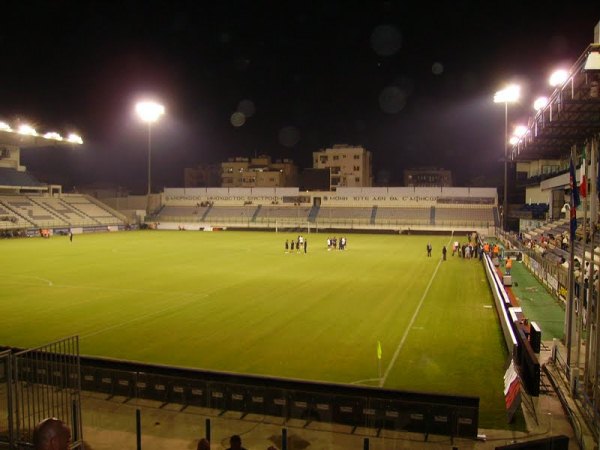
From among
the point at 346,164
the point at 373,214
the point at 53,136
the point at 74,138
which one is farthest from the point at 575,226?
the point at 346,164

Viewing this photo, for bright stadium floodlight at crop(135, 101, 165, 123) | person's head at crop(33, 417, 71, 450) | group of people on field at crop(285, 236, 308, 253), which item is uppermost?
bright stadium floodlight at crop(135, 101, 165, 123)

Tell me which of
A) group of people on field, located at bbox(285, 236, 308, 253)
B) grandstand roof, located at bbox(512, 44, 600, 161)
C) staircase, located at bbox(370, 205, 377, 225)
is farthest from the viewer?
staircase, located at bbox(370, 205, 377, 225)

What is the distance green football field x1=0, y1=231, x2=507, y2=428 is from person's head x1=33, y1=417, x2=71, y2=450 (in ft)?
26.5

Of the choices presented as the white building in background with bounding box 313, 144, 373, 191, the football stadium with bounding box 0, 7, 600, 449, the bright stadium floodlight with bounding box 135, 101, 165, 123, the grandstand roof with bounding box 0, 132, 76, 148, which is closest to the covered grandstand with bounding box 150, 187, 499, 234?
the bright stadium floodlight with bounding box 135, 101, 165, 123

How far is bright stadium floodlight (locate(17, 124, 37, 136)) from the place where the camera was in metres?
61.8

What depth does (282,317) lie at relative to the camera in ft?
59.4

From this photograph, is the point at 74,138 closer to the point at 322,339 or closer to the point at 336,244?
the point at 336,244

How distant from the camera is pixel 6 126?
196 feet

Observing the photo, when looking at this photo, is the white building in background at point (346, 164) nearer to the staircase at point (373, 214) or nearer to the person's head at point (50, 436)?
the staircase at point (373, 214)

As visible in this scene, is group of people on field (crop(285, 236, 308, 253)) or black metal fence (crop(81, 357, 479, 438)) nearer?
black metal fence (crop(81, 357, 479, 438))

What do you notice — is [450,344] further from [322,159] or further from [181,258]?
[322,159]

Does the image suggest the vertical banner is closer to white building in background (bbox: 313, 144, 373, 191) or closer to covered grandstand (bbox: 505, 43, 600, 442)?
covered grandstand (bbox: 505, 43, 600, 442)

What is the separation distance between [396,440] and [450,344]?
6889mm

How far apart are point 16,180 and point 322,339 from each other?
2530 inches
